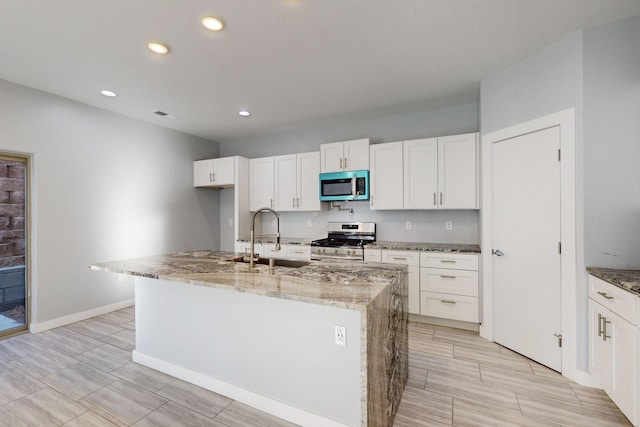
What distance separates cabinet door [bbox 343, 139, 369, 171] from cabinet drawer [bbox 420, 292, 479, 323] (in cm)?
187

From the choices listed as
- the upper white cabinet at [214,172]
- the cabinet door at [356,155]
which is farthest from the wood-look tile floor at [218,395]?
the upper white cabinet at [214,172]

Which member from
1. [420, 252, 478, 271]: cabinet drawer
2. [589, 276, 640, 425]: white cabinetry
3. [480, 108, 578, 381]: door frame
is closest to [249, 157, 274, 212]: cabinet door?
[420, 252, 478, 271]: cabinet drawer

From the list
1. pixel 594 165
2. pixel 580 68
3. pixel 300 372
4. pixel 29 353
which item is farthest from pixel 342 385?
pixel 29 353

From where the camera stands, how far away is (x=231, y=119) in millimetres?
4195

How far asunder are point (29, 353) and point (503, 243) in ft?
15.6

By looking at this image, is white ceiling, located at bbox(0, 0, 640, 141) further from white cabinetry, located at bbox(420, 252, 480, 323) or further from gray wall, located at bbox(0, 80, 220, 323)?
white cabinetry, located at bbox(420, 252, 480, 323)

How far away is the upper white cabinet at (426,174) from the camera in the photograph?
3363mm

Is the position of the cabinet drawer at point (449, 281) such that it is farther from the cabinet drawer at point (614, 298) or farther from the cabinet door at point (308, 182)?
the cabinet door at point (308, 182)

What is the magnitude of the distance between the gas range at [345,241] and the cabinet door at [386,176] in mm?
503

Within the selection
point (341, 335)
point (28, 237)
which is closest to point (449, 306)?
Answer: point (341, 335)

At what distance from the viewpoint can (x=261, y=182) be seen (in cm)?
480

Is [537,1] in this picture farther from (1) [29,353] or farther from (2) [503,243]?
(1) [29,353]

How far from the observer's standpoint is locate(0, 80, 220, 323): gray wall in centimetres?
316

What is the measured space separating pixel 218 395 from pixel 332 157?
124 inches
